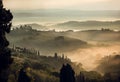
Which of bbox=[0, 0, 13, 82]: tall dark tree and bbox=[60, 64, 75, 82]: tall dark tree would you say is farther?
bbox=[60, 64, 75, 82]: tall dark tree

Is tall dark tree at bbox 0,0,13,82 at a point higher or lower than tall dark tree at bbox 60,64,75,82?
higher

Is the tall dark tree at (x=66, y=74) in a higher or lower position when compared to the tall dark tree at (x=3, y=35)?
lower

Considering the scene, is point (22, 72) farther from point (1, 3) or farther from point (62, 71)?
point (1, 3)

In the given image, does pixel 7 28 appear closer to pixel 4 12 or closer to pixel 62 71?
pixel 4 12

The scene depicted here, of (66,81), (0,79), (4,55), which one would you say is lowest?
(66,81)

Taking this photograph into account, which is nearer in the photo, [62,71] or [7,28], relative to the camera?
[7,28]

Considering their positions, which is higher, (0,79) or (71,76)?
(0,79)

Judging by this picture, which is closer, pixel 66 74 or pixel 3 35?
pixel 3 35

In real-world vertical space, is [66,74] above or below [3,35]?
below

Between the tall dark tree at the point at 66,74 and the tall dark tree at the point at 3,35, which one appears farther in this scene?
the tall dark tree at the point at 66,74

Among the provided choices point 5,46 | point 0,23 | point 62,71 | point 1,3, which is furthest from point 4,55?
point 62,71
